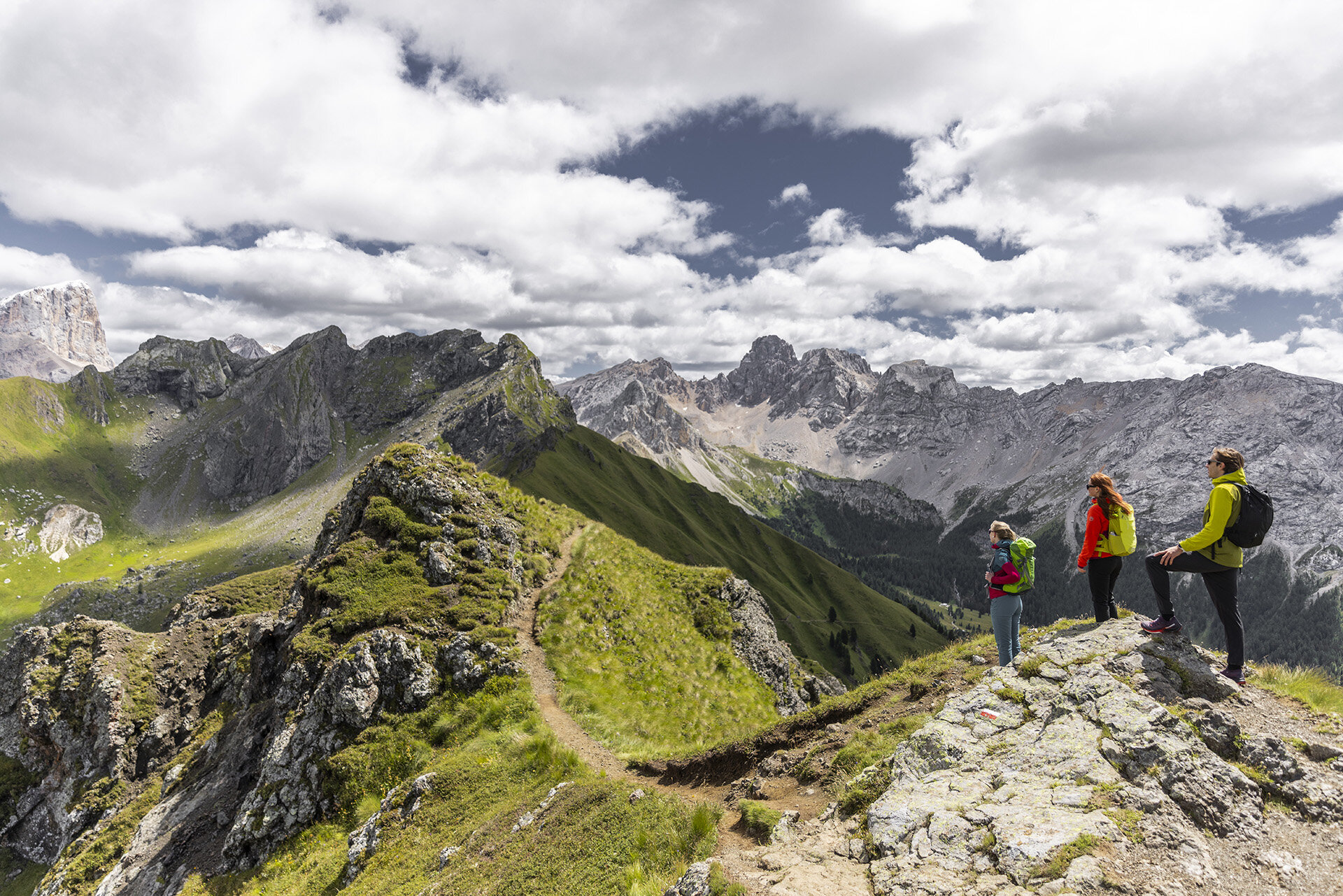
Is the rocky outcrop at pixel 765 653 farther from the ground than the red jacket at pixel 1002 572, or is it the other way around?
the red jacket at pixel 1002 572

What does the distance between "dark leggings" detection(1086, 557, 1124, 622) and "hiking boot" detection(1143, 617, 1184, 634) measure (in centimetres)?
149

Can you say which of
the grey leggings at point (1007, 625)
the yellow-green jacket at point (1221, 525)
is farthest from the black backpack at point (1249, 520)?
the grey leggings at point (1007, 625)

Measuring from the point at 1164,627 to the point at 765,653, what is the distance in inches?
1036

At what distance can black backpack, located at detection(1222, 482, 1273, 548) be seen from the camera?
13.1m

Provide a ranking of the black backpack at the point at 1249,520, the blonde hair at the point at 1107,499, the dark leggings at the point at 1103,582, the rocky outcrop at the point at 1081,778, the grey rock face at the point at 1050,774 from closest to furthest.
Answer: the rocky outcrop at the point at 1081,778 → the grey rock face at the point at 1050,774 → the black backpack at the point at 1249,520 → the blonde hair at the point at 1107,499 → the dark leggings at the point at 1103,582

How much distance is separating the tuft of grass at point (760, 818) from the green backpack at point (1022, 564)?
32.2 ft

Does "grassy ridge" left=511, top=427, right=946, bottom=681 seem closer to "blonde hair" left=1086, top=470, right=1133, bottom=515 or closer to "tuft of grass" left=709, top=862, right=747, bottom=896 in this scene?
"blonde hair" left=1086, top=470, right=1133, bottom=515

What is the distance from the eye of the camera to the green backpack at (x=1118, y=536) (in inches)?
621

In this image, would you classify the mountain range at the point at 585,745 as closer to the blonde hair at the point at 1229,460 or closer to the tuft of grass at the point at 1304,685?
the tuft of grass at the point at 1304,685

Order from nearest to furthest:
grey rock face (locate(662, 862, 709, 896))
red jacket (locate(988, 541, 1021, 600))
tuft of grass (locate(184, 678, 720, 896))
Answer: grey rock face (locate(662, 862, 709, 896))
tuft of grass (locate(184, 678, 720, 896))
red jacket (locate(988, 541, 1021, 600))

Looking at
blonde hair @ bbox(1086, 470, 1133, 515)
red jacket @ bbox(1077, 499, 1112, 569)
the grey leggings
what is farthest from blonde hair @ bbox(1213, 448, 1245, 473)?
the grey leggings

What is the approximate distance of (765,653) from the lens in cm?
3834

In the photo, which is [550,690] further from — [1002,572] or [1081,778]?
[1081,778]

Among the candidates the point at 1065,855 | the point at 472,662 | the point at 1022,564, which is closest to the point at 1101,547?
the point at 1022,564
